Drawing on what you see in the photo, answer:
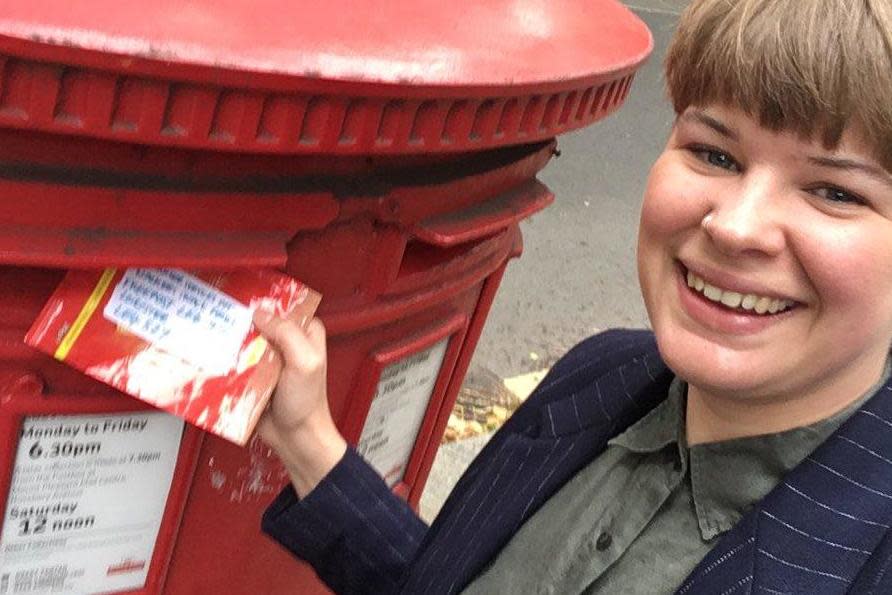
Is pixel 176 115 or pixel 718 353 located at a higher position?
pixel 176 115

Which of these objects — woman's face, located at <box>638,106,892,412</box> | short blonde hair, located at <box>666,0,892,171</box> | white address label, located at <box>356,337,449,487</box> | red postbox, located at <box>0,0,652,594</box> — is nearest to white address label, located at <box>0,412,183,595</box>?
red postbox, located at <box>0,0,652,594</box>

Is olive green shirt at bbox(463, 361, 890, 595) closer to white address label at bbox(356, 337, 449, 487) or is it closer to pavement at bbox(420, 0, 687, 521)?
white address label at bbox(356, 337, 449, 487)

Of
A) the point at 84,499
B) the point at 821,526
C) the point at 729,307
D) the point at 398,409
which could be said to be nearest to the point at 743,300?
the point at 729,307

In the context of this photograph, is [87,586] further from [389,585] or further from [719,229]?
[719,229]

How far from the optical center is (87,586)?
1.27m

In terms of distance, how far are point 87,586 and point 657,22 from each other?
6.45 m

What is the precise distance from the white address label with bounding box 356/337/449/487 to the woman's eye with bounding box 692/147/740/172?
1.65ft

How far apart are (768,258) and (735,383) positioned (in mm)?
126

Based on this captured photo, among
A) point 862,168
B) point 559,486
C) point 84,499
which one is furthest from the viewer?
point 559,486

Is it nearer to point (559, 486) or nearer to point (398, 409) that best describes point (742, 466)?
point (559, 486)

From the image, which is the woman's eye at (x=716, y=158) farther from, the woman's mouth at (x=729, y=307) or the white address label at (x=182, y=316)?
the white address label at (x=182, y=316)

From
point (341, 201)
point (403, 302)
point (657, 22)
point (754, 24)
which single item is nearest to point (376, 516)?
point (403, 302)

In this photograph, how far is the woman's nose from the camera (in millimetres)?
977

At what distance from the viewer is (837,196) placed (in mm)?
984
